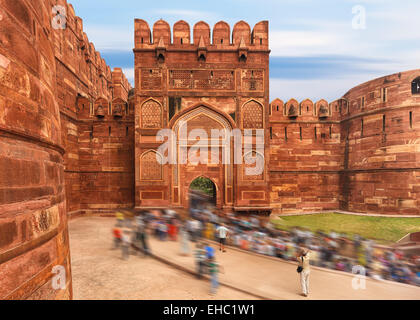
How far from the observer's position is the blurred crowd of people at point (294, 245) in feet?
21.5

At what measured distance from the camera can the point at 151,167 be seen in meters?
11.2

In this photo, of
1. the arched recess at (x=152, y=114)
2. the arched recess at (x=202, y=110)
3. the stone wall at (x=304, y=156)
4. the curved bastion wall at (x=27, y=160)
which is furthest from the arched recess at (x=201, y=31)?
the curved bastion wall at (x=27, y=160)

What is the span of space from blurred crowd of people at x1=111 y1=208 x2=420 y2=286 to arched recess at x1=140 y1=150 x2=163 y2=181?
2.01 meters

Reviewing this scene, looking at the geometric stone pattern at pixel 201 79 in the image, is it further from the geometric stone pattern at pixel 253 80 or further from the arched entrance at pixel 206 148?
the arched entrance at pixel 206 148

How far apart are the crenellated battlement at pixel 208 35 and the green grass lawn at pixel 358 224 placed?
8952 millimetres

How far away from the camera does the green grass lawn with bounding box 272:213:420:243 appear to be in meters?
10.1

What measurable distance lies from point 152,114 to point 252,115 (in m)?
4.92

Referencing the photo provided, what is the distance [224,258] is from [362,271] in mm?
3650

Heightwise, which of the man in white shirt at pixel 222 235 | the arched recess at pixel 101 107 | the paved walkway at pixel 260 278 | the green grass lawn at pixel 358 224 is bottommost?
the green grass lawn at pixel 358 224

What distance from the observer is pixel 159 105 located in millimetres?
11312

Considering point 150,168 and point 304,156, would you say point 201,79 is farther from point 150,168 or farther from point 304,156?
point 304,156

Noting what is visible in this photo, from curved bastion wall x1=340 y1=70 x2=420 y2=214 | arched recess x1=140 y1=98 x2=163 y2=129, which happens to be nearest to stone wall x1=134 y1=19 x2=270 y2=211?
arched recess x1=140 y1=98 x2=163 y2=129

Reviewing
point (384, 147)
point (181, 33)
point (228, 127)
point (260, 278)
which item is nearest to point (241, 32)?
point (181, 33)
